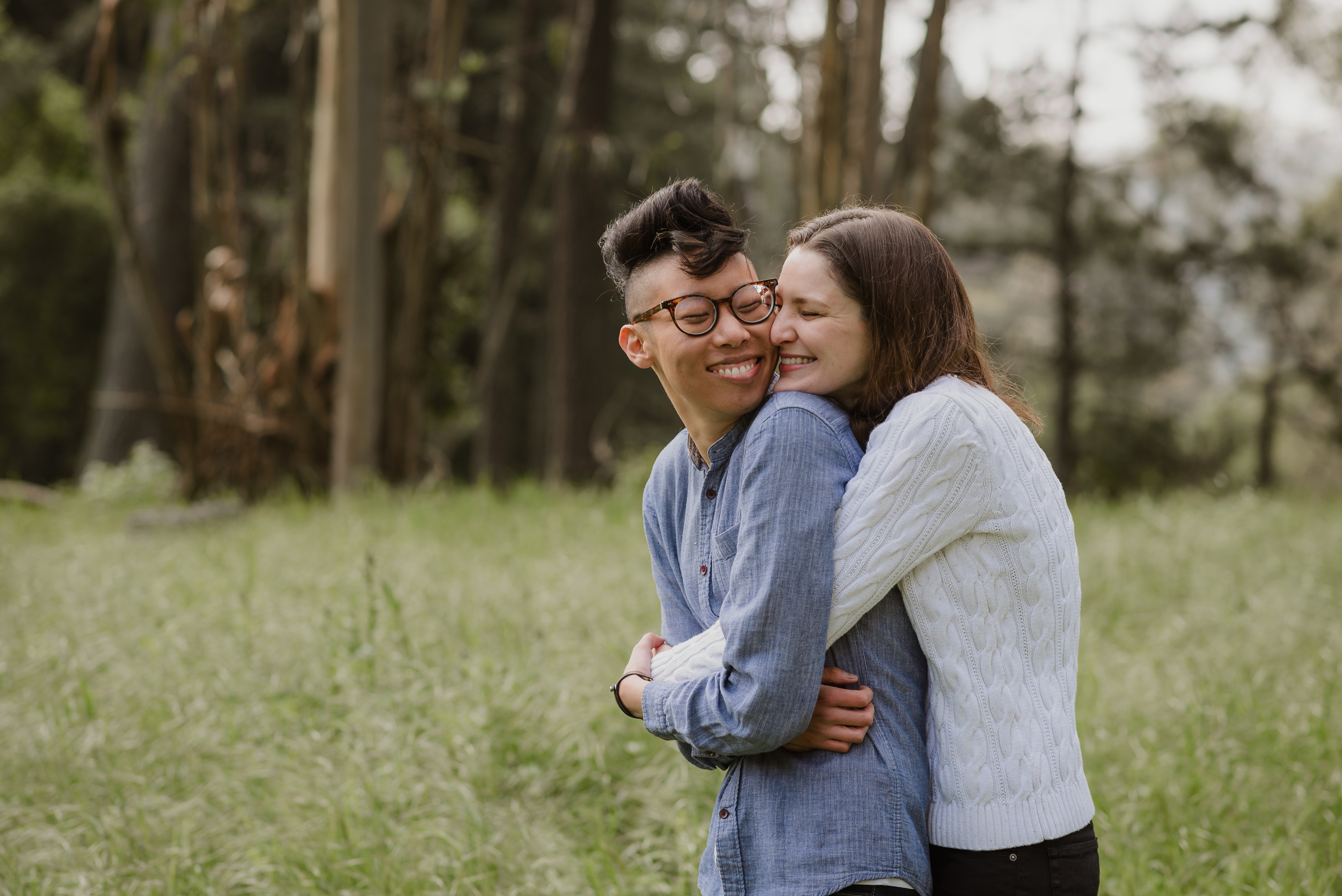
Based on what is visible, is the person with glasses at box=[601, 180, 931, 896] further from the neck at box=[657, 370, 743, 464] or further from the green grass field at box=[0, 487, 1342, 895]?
the green grass field at box=[0, 487, 1342, 895]

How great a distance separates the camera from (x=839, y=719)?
165 cm

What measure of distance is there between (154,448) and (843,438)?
38.4 feet

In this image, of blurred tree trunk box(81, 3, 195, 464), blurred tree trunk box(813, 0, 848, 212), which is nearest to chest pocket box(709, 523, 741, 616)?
blurred tree trunk box(813, 0, 848, 212)

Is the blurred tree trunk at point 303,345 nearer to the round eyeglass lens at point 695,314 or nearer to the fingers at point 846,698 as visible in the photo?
the round eyeglass lens at point 695,314

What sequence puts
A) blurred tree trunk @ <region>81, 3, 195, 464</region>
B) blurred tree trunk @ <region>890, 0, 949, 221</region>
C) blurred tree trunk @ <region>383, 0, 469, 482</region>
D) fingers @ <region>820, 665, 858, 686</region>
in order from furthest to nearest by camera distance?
blurred tree trunk @ <region>81, 3, 195, 464</region>
blurred tree trunk @ <region>383, 0, 469, 482</region>
blurred tree trunk @ <region>890, 0, 949, 221</region>
fingers @ <region>820, 665, 858, 686</region>

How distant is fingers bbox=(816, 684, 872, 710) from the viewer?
1662 millimetres

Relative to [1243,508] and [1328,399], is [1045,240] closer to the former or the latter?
[1328,399]

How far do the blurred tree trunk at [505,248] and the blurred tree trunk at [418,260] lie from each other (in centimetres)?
64

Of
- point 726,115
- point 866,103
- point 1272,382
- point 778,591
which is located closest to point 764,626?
point 778,591

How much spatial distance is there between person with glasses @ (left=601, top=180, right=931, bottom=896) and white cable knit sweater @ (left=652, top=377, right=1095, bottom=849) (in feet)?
0.17

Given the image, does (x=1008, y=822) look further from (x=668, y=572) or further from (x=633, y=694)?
(x=668, y=572)

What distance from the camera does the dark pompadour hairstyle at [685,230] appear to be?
1883 millimetres

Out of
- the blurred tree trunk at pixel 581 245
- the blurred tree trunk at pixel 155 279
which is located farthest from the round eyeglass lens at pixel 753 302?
the blurred tree trunk at pixel 155 279

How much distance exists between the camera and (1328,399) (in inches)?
707
